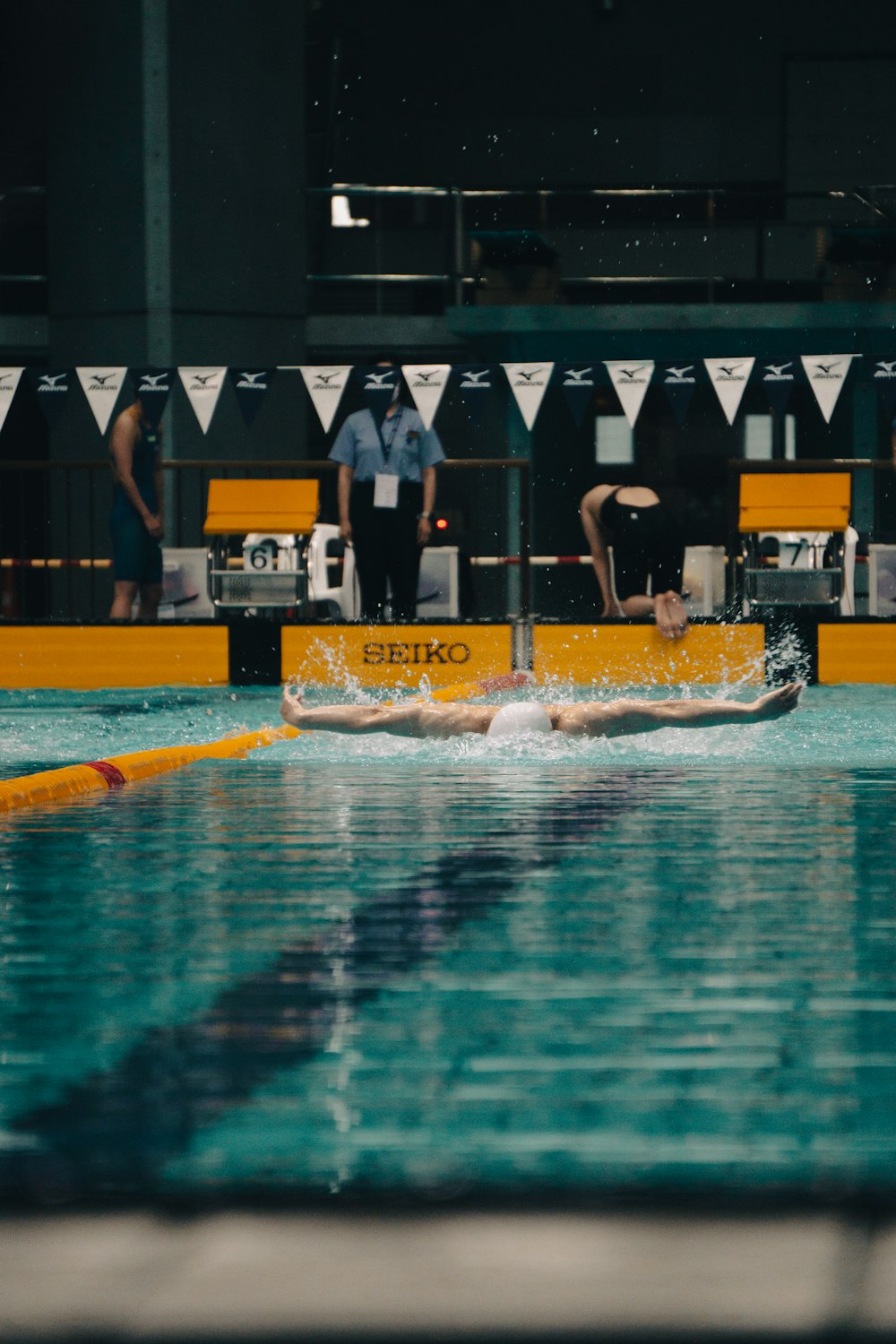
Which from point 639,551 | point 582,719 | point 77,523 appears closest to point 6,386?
point 639,551

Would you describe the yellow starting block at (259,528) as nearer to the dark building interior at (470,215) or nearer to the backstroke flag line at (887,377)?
the backstroke flag line at (887,377)

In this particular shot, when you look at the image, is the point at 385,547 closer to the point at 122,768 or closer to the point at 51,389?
the point at 51,389

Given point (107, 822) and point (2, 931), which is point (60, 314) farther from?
point (2, 931)

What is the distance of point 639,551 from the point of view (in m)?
12.6

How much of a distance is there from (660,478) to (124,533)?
11717mm

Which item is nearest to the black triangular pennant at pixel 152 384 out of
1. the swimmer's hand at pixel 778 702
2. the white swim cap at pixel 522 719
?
the white swim cap at pixel 522 719

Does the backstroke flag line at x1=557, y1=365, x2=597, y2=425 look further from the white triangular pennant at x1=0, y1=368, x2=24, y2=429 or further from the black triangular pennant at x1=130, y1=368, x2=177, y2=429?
the white triangular pennant at x1=0, y1=368, x2=24, y2=429

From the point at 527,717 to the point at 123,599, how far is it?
5547 millimetres

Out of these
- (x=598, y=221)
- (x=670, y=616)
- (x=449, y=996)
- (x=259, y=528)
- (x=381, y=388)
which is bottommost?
(x=449, y=996)

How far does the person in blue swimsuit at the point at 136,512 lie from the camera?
12555 mm

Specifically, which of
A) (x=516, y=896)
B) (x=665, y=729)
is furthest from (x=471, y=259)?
(x=516, y=896)

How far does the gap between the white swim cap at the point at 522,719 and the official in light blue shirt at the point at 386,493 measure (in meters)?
3.89

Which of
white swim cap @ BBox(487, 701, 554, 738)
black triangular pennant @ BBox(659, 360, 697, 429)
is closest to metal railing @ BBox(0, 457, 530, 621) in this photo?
black triangular pennant @ BBox(659, 360, 697, 429)

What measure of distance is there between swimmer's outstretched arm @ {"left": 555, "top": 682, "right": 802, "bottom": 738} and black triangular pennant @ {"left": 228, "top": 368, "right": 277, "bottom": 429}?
6.30m
